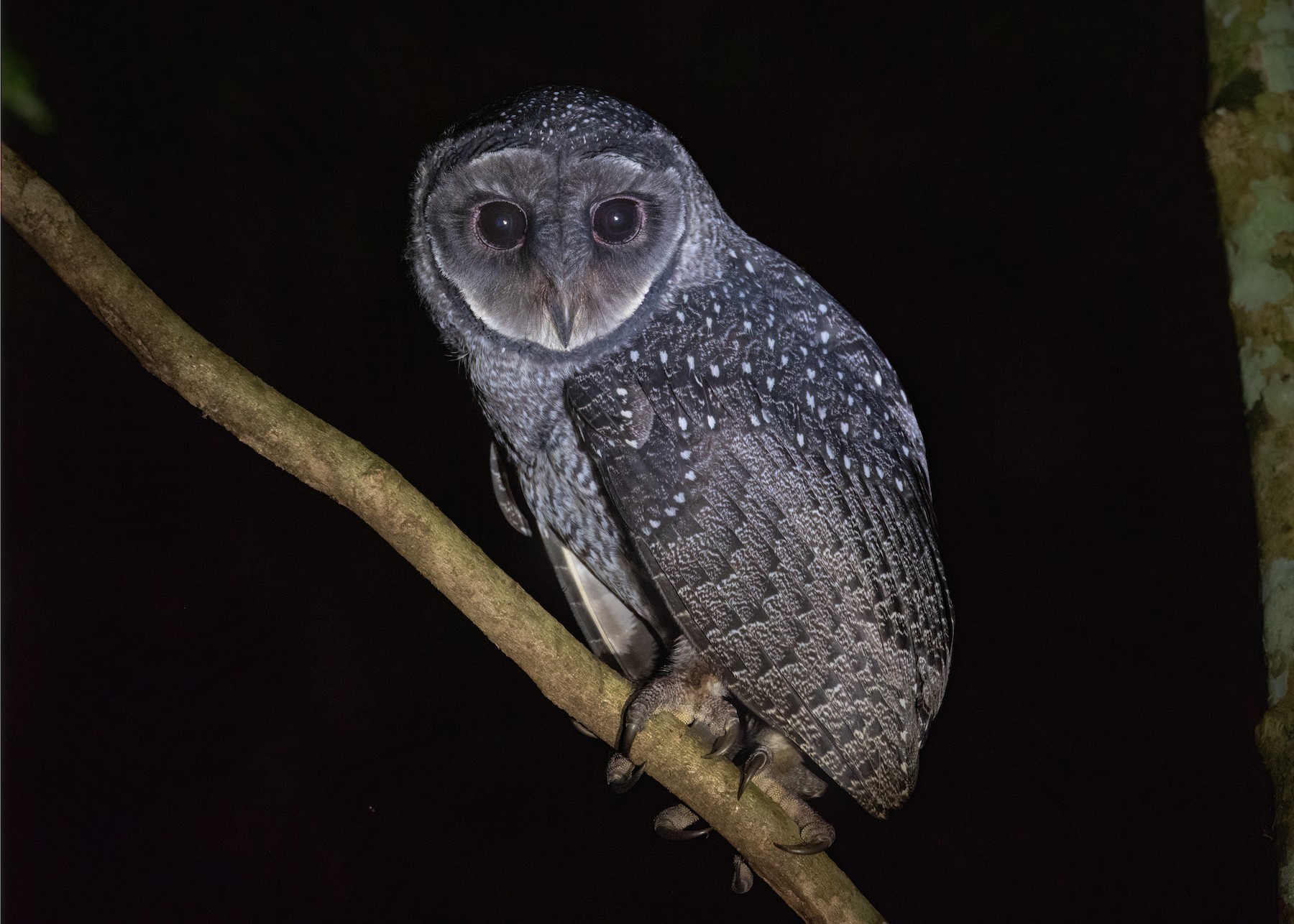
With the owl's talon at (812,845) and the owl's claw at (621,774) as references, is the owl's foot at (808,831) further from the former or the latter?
the owl's claw at (621,774)

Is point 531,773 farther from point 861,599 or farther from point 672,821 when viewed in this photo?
point 861,599

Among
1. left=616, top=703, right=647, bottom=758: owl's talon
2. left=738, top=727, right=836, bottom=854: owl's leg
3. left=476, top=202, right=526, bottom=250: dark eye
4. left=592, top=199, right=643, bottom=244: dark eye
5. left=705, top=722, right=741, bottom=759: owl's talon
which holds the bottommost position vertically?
left=738, top=727, right=836, bottom=854: owl's leg

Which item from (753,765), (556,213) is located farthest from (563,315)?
(753,765)

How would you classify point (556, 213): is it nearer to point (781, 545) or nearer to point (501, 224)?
point (501, 224)

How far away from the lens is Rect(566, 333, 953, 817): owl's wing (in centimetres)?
120

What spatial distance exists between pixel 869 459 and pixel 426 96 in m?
1.01

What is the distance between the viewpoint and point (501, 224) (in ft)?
3.97

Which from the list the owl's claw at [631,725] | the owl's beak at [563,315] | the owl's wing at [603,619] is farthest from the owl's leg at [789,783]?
the owl's beak at [563,315]

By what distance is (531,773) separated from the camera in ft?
5.62

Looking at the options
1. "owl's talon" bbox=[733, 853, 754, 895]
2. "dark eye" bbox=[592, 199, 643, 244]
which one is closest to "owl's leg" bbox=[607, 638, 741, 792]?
"owl's talon" bbox=[733, 853, 754, 895]

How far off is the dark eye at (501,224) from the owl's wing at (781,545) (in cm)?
21

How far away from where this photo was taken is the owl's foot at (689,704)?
1.21 metres

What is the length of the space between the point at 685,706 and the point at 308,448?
0.63m

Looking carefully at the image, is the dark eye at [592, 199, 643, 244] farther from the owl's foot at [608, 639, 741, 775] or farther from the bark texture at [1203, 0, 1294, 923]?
the bark texture at [1203, 0, 1294, 923]
